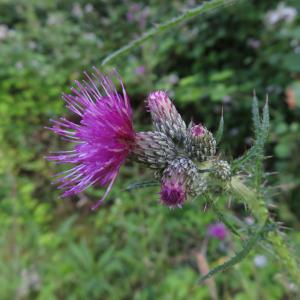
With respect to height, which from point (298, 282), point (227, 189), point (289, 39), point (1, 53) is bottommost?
point (298, 282)

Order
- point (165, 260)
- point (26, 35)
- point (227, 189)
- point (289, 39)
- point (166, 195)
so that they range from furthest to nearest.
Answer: point (26, 35) < point (289, 39) < point (165, 260) < point (227, 189) < point (166, 195)

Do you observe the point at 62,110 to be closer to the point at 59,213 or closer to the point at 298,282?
the point at 59,213

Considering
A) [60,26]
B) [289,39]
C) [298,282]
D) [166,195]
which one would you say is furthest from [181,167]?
[60,26]

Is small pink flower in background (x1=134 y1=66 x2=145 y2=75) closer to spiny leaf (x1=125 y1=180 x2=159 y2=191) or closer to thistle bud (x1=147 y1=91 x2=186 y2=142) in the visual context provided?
thistle bud (x1=147 y1=91 x2=186 y2=142)

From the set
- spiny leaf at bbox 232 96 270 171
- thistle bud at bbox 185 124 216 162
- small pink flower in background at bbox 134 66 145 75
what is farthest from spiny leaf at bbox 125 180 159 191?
small pink flower in background at bbox 134 66 145 75

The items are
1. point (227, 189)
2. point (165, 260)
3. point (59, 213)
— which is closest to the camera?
point (227, 189)

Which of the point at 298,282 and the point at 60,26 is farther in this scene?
the point at 60,26
